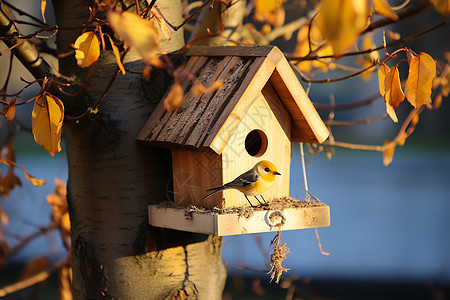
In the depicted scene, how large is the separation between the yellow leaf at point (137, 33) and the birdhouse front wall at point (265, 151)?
973mm

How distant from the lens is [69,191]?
6.81 feet

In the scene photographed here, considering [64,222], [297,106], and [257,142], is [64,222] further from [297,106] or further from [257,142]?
[297,106]

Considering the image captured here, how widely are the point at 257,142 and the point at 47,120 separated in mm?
988

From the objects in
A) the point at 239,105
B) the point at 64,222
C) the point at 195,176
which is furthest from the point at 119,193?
the point at 64,222

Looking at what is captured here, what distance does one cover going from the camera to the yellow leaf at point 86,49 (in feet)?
4.23

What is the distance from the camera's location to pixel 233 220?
1.73 meters

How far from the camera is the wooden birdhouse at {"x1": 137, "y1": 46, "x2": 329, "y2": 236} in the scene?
1.79 meters

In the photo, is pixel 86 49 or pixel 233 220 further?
pixel 233 220

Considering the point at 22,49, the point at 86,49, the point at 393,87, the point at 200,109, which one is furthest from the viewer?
the point at 200,109

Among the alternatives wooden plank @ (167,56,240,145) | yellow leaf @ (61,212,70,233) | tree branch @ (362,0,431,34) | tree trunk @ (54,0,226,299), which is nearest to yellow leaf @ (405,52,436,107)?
tree branch @ (362,0,431,34)

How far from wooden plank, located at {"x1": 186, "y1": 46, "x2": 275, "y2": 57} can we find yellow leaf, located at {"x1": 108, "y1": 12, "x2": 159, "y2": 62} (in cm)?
96

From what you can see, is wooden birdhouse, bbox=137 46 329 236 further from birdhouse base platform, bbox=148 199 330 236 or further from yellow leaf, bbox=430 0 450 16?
yellow leaf, bbox=430 0 450 16

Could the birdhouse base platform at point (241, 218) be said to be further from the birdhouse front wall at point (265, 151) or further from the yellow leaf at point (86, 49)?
the yellow leaf at point (86, 49)

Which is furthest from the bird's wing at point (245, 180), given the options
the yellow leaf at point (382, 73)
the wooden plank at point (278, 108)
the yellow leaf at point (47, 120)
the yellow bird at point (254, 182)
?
the yellow leaf at point (47, 120)
